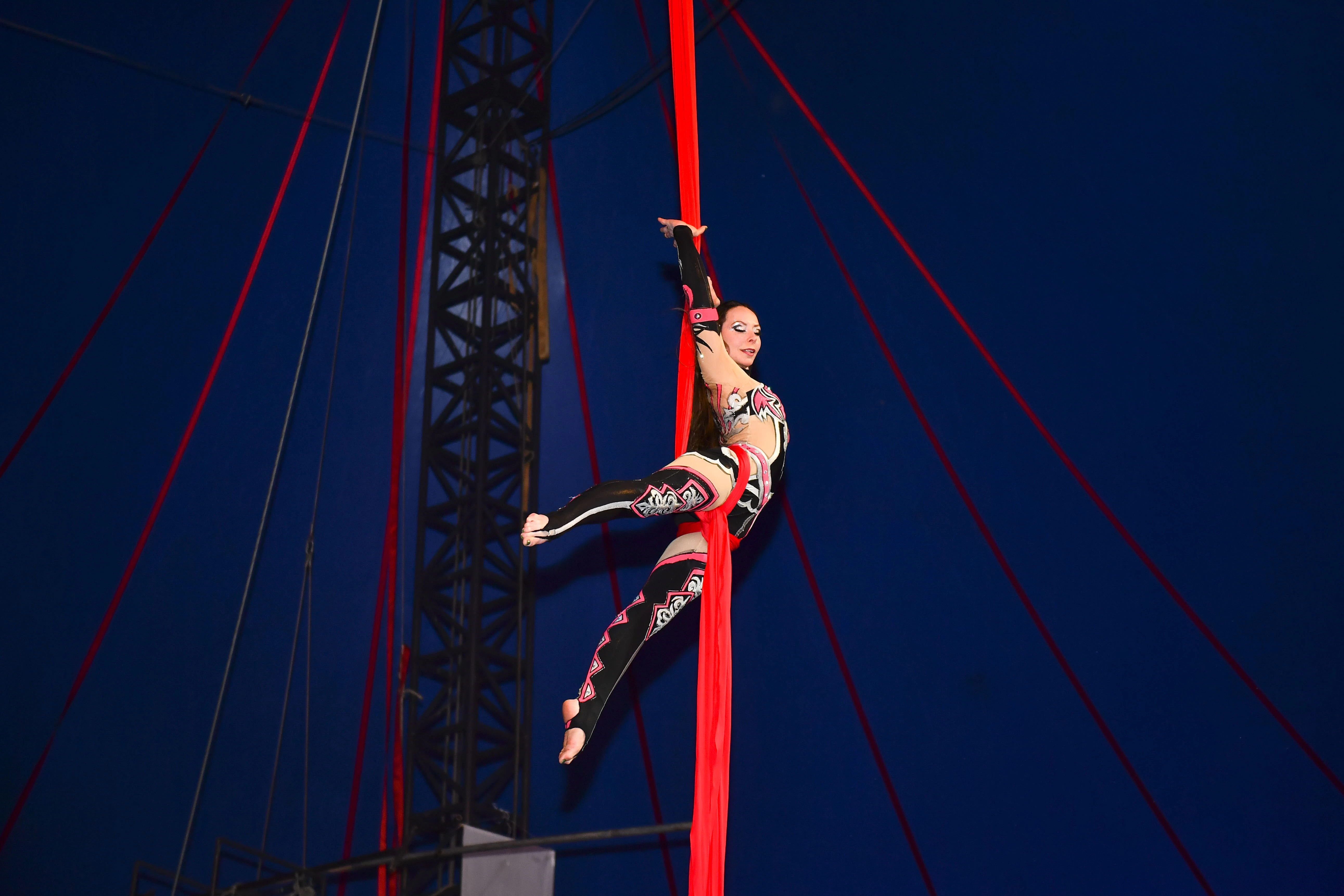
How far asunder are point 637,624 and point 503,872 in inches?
64.4

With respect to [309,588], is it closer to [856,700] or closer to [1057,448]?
[856,700]

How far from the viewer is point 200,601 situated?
15.5 feet

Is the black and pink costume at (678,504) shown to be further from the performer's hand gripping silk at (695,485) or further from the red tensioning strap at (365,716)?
the red tensioning strap at (365,716)

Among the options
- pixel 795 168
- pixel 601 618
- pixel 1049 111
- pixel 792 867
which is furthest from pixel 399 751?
pixel 1049 111

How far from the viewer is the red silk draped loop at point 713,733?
2.51 meters

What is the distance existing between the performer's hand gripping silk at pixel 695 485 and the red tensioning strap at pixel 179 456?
88.6 inches

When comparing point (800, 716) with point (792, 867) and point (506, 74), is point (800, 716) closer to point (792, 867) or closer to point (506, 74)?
point (792, 867)

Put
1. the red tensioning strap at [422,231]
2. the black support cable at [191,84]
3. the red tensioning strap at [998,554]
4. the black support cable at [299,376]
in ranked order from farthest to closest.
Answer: the red tensioning strap at [422,231] → the black support cable at [299,376] → the black support cable at [191,84] → the red tensioning strap at [998,554]

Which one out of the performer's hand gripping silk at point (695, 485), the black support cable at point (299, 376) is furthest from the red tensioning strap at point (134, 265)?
the performer's hand gripping silk at point (695, 485)

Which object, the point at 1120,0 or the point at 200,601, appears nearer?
the point at 1120,0

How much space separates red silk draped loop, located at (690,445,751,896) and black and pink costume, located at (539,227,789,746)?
18 centimetres

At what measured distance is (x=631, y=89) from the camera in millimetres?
4848

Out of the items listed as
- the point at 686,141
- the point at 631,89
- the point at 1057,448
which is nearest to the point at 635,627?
the point at 686,141

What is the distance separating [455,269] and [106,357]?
146cm
